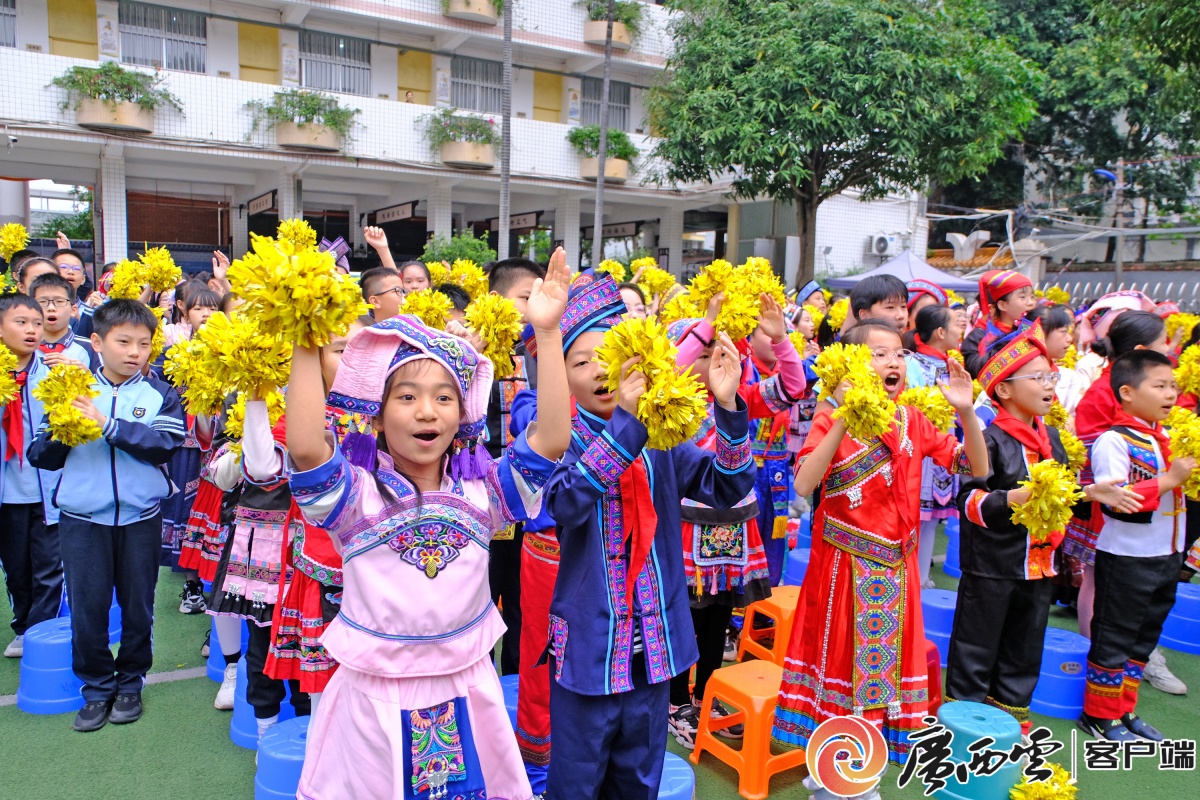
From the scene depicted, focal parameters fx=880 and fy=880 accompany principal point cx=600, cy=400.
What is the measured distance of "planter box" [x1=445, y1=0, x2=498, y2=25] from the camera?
17.2 m

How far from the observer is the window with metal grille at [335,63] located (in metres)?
16.8

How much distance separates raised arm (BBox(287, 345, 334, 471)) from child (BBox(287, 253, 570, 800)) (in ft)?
0.33

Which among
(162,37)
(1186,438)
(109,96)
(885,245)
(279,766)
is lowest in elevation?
(279,766)

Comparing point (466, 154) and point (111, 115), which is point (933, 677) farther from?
point (466, 154)

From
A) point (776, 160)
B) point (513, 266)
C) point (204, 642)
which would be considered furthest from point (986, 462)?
point (776, 160)

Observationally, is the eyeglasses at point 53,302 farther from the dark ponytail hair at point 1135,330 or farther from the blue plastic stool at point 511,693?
the dark ponytail hair at point 1135,330

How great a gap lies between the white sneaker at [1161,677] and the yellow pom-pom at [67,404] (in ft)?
16.4

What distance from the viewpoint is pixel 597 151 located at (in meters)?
19.0

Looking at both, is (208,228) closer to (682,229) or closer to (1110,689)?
(682,229)

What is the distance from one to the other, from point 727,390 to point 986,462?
5.32ft

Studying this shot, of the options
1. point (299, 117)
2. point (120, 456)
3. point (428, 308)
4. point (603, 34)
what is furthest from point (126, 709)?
point (603, 34)

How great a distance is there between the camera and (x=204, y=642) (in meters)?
4.66

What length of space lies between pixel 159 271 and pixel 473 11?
13.0 m

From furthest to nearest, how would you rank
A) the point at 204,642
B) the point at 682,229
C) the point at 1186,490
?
1. the point at 682,229
2. the point at 204,642
3. the point at 1186,490
